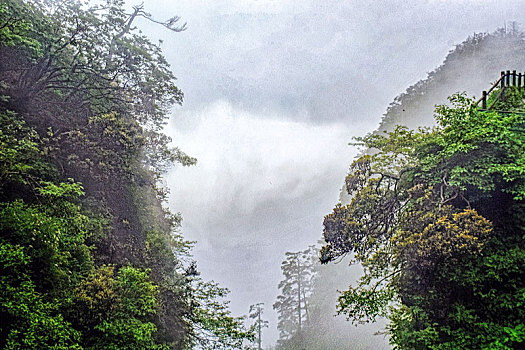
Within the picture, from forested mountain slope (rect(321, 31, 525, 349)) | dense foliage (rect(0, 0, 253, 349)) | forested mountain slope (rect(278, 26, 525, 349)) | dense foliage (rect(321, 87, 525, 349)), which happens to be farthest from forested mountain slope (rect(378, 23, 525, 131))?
dense foliage (rect(0, 0, 253, 349))

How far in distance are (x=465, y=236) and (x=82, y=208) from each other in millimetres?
10697

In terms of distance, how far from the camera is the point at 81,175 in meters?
10.9

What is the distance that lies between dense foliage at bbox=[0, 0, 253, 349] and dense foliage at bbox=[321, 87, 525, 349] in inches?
243

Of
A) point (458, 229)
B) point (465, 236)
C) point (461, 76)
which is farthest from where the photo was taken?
point (461, 76)

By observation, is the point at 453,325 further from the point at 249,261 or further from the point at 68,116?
the point at 249,261

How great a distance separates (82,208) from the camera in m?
10.2

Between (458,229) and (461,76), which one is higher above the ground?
(461,76)

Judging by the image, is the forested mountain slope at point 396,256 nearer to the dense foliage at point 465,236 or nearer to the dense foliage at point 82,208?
the dense foliage at point 465,236

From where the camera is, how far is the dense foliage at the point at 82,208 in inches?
250

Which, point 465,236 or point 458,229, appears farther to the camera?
point 458,229

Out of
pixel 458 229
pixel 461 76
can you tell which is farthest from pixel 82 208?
pixel 461 76

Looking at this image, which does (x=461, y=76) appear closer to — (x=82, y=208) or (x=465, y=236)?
(x=465, y=236)

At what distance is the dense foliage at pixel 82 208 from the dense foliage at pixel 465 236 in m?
6.17

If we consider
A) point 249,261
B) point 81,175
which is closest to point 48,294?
point 81,175
